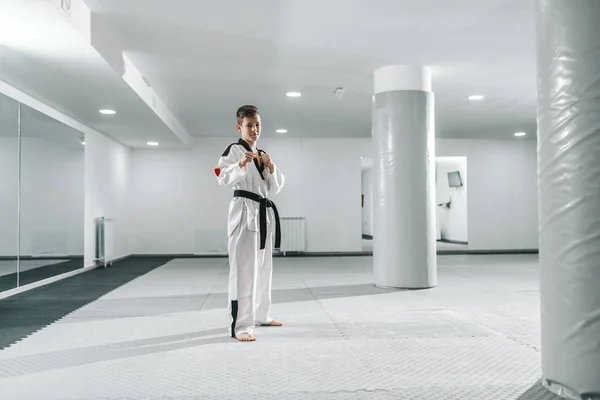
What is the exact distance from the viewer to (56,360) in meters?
3.41

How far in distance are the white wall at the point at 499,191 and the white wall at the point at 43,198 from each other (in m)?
8.79

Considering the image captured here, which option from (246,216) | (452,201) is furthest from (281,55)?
(452,201)

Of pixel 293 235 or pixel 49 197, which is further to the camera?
pixel 293 235

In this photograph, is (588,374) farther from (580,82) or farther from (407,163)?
(407,163)

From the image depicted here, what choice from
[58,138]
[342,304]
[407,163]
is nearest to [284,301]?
[342,304]

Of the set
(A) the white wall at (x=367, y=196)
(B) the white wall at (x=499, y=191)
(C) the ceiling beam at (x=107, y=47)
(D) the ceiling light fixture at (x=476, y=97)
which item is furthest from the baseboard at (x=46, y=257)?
(A) the white wall at (x=367, y=196)

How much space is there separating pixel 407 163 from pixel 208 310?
3.15 metres

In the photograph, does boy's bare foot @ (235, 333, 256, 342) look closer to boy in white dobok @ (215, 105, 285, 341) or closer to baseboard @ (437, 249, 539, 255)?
boy in white dobok @ (215, 105, 285, 341)

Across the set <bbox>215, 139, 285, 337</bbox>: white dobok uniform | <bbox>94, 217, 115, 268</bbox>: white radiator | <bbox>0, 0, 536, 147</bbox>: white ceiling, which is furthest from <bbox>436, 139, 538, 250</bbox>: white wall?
<bbox>215, 139, 285, 337</bbox>: white dobok uniform

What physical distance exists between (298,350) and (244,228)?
3.12 ft

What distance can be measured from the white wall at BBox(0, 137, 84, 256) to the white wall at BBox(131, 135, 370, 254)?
3.90m

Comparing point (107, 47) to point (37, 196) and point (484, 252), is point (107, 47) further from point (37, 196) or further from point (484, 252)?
point (484, 252)

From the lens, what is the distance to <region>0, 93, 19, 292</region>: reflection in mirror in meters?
6.15

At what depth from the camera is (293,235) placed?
12922 millimetres
